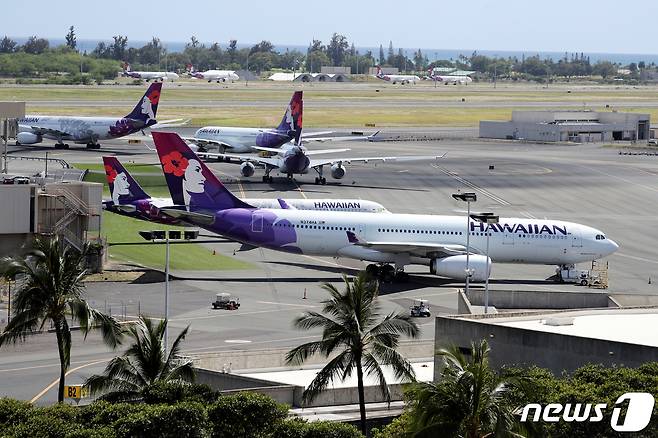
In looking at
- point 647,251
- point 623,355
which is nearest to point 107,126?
point 647,251

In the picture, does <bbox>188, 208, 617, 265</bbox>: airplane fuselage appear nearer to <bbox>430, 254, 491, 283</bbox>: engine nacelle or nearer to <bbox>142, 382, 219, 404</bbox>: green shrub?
<bbox>430, 254, 491, 283</bbox>: engine nacelle

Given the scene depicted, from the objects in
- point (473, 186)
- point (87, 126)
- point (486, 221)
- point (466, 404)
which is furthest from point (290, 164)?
point (466, 404)

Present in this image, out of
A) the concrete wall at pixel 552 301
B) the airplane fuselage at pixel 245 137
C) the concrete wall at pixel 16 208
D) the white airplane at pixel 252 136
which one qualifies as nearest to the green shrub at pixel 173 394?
the concrete wall at pixel 552 301

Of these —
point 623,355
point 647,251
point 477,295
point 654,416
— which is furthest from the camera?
point 647,251

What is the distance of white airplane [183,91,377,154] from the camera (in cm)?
17238

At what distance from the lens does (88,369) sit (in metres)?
69.1

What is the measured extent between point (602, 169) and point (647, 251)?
218 feet

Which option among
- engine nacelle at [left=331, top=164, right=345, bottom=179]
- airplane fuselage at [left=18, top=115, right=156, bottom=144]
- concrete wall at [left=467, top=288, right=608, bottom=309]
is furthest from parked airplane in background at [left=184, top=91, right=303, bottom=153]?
concrete wall at [left=467, top=288, right=608, bottom=309]

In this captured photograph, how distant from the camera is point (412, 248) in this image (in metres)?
95.9

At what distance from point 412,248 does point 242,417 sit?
50794 mm

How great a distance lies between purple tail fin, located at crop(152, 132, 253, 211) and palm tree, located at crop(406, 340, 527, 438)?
55.6 meters

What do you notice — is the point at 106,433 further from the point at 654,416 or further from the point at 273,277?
the point at 273,277

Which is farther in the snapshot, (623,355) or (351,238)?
(351,238)

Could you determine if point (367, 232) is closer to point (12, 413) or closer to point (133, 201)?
point (133, 201)
